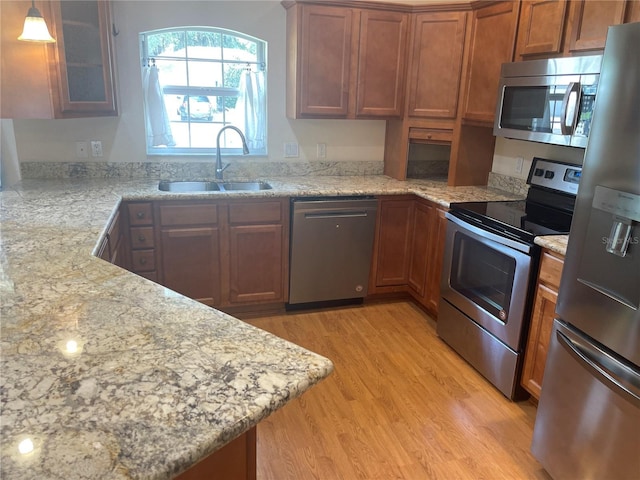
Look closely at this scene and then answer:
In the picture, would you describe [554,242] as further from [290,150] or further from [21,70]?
[21,70]

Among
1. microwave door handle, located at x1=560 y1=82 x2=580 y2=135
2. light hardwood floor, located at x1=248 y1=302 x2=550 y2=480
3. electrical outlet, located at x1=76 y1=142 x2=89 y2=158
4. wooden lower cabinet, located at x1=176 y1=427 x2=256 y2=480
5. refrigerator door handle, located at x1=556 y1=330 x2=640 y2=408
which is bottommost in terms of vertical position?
light hardwood floor, located at x1=248 y1=302 x2=550 y2=480

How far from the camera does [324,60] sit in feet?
11.0

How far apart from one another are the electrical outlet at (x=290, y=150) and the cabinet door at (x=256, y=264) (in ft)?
2.45

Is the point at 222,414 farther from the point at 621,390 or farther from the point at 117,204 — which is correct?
the point at 117,204

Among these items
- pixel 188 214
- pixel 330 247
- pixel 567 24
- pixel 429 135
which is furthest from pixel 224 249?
pixel 567 24

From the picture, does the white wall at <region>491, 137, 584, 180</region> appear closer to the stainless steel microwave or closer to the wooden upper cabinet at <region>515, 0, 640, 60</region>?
the stainless steel microwave

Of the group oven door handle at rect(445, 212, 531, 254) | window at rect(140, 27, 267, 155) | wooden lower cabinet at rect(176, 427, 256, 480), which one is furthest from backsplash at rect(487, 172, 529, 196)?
wooden lower cabinet at rect(176, 427, 256, 480)

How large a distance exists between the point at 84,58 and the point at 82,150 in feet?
2.20

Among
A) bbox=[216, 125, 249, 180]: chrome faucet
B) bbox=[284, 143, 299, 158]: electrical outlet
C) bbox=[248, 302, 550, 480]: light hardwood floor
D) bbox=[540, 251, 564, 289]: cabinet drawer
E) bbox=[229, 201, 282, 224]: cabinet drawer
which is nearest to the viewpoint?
bbox=[248, 302, 550, 480]: light hardwood floor

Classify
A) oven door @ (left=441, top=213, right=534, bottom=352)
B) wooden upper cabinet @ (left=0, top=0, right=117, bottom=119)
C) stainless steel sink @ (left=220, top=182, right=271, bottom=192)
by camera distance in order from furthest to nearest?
stainless steel sink @ (left=220, top=182, right=271, bottom=192) < wooden upper cabinet @ (left=0, top=0, right=117, bottom=119) < oven door @ (left=441, top=213, right=534, bottom=352)

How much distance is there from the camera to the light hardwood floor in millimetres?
2057

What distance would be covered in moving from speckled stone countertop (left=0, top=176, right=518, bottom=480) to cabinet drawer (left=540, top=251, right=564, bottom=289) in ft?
4.91

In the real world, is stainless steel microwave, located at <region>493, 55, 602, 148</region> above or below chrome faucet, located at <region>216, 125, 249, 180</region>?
above

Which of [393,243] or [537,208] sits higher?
[537,208]
